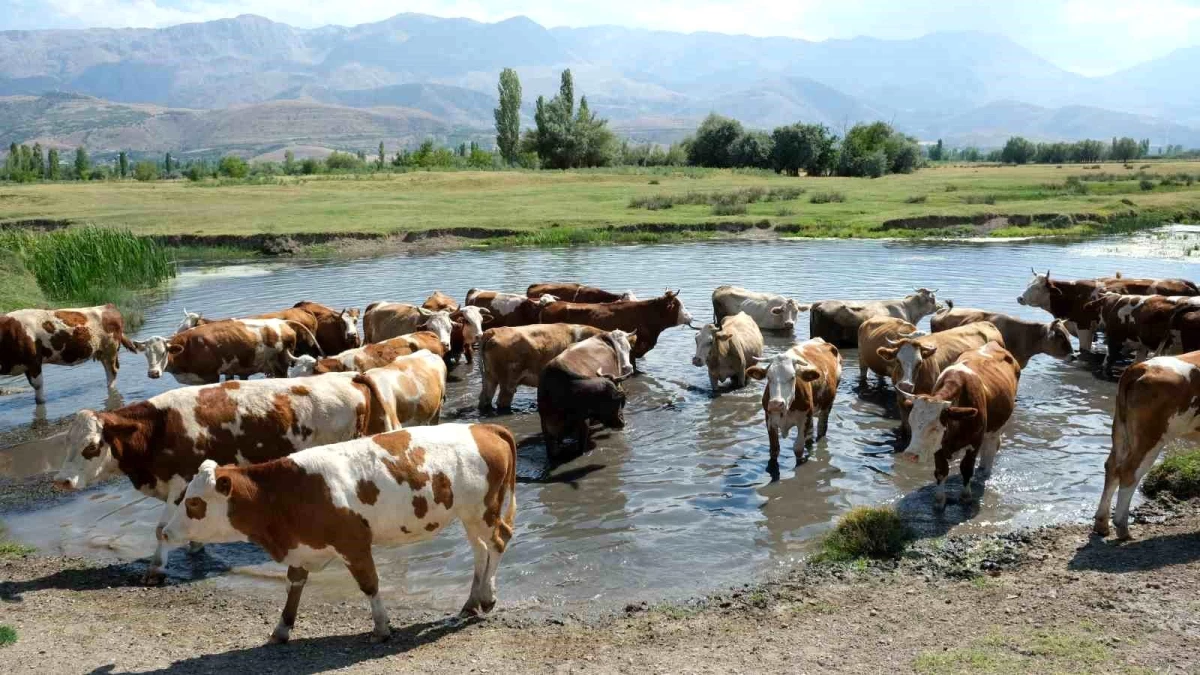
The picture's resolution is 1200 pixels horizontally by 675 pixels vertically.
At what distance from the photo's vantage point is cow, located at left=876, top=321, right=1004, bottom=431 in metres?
13.7

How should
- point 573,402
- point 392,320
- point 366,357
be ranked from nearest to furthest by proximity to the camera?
point 573,402, point 366,357, point 392,320

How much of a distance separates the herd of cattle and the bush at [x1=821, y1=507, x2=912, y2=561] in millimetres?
1036

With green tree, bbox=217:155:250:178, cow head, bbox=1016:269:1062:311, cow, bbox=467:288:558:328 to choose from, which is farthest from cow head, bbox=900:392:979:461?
green tree, bbox=217:155:250:178

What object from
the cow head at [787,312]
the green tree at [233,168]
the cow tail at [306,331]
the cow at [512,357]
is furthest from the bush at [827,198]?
the green tree at [233,168]

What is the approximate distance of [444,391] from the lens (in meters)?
15.0

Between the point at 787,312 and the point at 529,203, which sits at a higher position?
the point at 529,203

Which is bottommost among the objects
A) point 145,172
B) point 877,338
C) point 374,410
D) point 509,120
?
point 374,410

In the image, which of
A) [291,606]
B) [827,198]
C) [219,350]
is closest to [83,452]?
[291,606]

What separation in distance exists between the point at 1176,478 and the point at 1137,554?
7.99ft

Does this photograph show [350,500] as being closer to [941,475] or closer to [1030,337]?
[941,475]

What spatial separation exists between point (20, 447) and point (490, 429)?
975cm

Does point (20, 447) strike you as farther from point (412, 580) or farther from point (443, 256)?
point (443, 256)

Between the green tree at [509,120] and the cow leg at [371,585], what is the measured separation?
100 metres

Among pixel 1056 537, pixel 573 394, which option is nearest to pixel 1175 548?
pixel 1056 537
